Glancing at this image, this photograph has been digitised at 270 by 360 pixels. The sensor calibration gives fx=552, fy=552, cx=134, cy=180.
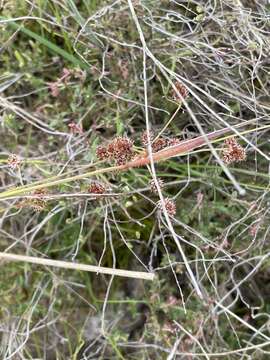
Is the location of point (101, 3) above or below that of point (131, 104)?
above

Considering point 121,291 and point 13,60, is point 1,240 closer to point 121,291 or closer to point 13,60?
point 121,291

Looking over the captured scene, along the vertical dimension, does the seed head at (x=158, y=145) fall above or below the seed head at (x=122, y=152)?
below

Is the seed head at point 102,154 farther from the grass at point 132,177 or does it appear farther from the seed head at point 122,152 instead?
the grass at point 132,177

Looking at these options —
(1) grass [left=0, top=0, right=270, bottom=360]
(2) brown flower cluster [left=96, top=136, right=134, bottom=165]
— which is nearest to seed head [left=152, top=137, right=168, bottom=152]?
(2) brown flower cluster [left=96, top=136, right=134, bottom=165]

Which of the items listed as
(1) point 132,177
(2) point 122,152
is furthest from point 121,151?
(1) point 132,177

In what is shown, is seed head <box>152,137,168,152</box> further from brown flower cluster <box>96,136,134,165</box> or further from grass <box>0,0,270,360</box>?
grass <box>0,0,270,360</box>

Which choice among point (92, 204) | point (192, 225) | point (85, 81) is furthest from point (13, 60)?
point (192, 225)

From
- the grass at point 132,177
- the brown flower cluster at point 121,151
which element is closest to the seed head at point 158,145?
the brown flower cluster at point 121,151

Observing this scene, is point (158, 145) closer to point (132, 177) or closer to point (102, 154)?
point (102, 154)
